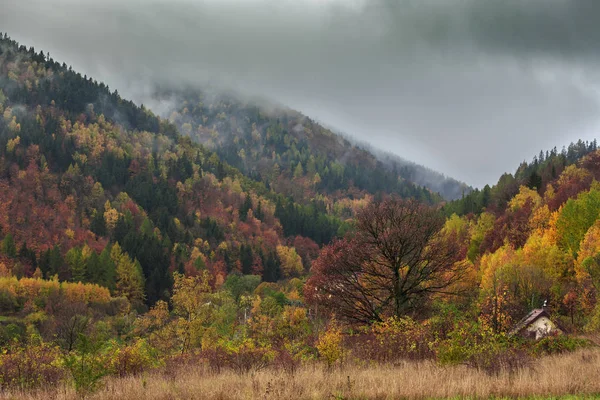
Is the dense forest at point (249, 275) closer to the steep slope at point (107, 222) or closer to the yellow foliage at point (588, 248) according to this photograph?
the yellow foliage at point (588, 248)

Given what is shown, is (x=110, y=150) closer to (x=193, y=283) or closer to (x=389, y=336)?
(x=193, y=283)

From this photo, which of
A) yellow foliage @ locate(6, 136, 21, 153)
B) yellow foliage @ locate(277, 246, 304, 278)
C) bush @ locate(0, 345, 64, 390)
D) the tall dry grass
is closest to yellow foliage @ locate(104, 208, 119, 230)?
yellow foliage @ locate(6, 136, 21, 153)

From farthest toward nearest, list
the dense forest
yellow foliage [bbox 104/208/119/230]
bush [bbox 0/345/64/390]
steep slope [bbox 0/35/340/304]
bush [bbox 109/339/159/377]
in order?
yellow foliage [bbox 104/208/119/230], steep slope [bbox 0/35/340/304], the dense forest, bush [bbox 109/339/159/377], bush [bbox 0/345/64/390]

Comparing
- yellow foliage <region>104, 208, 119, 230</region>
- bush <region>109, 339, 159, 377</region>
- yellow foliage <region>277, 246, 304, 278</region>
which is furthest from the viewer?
yellow foliage <region>277, 246, 304, 278</region>

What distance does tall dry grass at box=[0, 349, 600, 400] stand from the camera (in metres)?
10.6

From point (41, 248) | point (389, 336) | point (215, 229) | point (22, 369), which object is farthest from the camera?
point (215, 229)

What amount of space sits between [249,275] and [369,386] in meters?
107

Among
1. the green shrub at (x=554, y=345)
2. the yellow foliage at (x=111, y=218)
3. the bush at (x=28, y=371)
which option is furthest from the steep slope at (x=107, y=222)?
the green shrub at (x=554, y=345)

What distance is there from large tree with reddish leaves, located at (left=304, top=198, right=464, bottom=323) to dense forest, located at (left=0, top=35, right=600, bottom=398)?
0.31ft

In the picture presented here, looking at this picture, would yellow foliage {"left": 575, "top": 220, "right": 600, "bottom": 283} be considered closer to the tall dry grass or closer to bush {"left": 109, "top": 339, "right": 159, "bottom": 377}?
the tall dry grass

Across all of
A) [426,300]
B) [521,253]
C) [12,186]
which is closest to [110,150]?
[12,186]

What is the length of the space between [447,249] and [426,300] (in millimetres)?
3007

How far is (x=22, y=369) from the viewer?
43.9 feet

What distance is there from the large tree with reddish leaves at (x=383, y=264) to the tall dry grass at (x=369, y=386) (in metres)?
12.0
